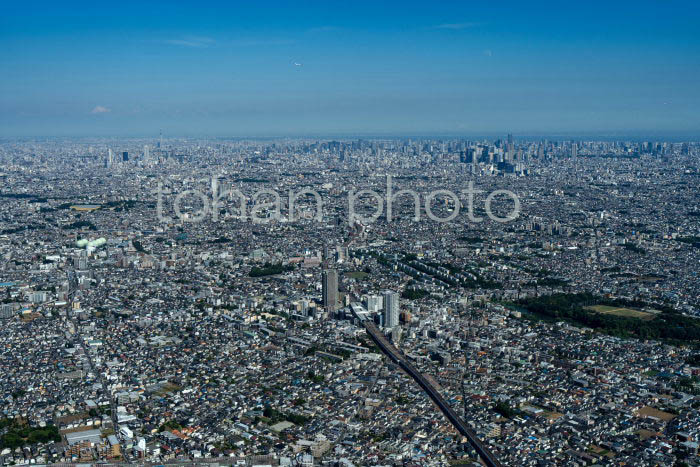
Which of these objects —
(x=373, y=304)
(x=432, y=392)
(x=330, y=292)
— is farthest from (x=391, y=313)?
(x=432, y=392)

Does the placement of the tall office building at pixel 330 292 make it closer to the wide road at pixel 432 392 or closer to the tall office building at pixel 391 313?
the wide road at pixel 432 392

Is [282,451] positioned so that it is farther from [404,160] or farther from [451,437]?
[404,160]

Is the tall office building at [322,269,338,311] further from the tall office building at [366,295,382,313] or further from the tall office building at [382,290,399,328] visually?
the tall office building at [382,290,399,328]

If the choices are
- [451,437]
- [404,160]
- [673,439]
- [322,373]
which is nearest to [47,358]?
[322,373]

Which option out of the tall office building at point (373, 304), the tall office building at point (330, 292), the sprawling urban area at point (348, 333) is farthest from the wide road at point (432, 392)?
the tall office building at point (330, 292)

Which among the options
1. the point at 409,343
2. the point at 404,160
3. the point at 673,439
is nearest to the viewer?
the point at 673,439

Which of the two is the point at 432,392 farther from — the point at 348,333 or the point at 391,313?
the point at 391,313

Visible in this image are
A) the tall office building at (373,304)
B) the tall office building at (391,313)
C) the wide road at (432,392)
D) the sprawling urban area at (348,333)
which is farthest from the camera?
the tall office building at (373,304)
